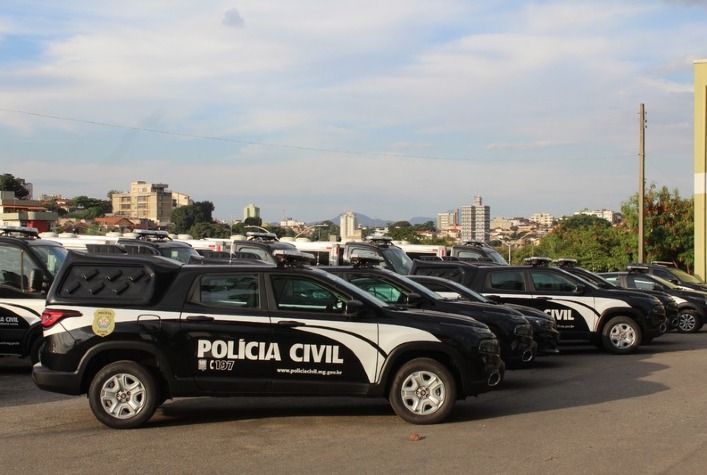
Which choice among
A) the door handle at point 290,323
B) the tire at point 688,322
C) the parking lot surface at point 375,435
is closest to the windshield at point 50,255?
the parking lot surface at point 375,435

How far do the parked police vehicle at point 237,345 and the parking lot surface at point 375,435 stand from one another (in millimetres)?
381

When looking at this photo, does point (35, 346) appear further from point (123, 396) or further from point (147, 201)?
point (147, 201)

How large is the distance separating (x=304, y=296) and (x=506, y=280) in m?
8.48

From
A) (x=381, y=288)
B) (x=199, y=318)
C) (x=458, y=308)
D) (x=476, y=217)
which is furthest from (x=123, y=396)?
(x=476, y=217)

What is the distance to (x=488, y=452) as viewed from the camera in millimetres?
7941

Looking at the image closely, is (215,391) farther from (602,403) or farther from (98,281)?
(602,403)

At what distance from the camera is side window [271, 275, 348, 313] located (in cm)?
938

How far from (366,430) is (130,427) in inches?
95.1

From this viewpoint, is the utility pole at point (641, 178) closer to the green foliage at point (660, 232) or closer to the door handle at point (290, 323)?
the green foliage at point (660, 232)

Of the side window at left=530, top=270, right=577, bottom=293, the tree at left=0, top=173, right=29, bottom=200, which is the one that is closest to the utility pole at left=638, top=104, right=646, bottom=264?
the side window at left=530, top=270, right=577, bottom=293

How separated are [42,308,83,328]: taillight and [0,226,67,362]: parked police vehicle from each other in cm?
400

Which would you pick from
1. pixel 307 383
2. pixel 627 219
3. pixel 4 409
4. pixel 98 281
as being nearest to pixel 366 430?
pixel 307 383

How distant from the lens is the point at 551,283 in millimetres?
17031

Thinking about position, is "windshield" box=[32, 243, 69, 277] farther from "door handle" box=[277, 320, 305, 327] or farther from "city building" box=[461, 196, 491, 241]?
"city building" box=[461, 196, 491, 241]
